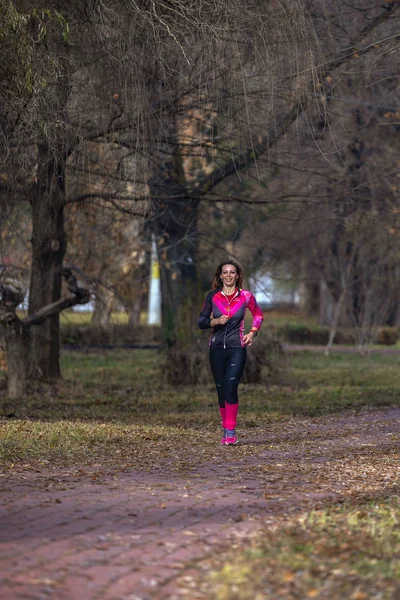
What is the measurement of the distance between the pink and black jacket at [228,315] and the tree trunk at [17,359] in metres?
5.74

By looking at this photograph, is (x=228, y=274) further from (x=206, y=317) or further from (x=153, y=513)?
(x=153, y=513)

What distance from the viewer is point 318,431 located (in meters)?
13.9

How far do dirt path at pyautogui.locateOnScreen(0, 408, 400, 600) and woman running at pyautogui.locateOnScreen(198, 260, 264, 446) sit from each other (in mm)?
560

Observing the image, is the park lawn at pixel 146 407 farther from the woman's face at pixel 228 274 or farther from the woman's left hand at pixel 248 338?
the woman's face at pixel 228 274

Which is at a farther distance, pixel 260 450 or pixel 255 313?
pixel 255 313

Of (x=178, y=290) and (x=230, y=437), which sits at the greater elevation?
(x=178, y=290)

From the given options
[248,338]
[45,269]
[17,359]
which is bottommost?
[17,359]

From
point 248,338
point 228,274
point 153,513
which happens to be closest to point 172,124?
point 228,274

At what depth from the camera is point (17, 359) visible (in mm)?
17203

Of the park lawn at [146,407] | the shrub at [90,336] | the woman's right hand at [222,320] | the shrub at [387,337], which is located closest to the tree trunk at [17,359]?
the park lawn at [146,407]

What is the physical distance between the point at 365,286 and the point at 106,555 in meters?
28.8

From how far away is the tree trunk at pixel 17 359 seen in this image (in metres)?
16.8

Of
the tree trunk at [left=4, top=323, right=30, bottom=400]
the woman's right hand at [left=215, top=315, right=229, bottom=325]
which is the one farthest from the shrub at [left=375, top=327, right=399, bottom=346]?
the woman's right hand at [left=215, top=315, right=229, bottom=325]

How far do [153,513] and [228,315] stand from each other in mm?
4500
